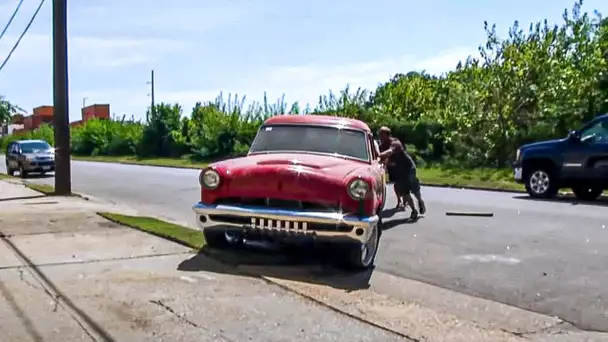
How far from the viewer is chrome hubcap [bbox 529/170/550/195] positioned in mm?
18359

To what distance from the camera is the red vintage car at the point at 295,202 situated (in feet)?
27.4

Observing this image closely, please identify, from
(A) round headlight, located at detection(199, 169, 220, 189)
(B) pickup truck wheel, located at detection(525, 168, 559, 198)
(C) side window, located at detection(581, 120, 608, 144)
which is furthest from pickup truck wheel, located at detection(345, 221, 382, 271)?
(B) pickup truck wheel, located at detection(525, 168, 559, 198)

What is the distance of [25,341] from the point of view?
5.82 meters

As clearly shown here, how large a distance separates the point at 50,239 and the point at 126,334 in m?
5.40

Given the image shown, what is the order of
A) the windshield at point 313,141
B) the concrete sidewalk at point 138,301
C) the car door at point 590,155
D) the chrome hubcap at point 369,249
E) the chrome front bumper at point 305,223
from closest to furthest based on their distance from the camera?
the concrete sidewalk at point 138,301, the chrome front bumper at point 305,223, the chrome hubcap at point 369,249, the windshield at point 313,141, the car door at point 590,155

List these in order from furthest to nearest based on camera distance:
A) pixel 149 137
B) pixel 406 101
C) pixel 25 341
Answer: pixel 149 137, pixel 406 101, pixel 25 341

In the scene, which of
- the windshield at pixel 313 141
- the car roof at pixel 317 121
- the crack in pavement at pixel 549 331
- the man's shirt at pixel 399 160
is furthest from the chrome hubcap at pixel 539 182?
the crack in pavement at pixel 549 331

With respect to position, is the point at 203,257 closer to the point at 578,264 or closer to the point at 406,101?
the point at 578,264

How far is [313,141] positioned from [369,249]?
1680mm

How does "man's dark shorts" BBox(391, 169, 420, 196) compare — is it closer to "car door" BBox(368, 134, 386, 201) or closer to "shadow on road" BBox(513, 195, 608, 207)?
"car door" BBox(368, 134, 386, 201)

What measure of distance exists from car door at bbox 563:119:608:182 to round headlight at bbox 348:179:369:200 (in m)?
10.3

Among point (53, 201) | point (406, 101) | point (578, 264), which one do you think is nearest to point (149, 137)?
point (406, 101)

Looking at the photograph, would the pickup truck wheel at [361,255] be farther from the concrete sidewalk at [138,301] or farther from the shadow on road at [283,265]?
the concrete sidewalk at [138,301]

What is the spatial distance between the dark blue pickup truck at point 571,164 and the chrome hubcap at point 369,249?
9505mm
